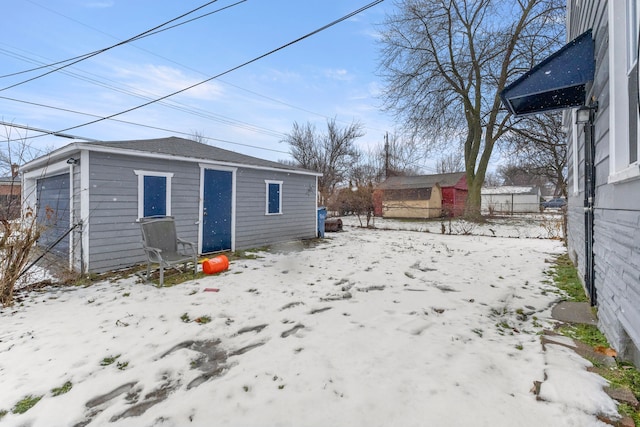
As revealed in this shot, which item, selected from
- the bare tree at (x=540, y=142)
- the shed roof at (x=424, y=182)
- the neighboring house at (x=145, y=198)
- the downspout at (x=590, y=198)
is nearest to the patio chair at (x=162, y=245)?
the neighboring house at (x=145, y=198)

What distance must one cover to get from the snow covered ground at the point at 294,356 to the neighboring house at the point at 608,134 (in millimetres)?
549

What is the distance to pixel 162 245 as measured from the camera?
5.07 metres

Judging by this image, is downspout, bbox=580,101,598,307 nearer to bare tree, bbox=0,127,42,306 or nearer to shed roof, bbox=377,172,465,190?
bare tree, bbox=0,127,42,306

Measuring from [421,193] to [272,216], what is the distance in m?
15.6

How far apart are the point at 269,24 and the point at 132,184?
4828mm

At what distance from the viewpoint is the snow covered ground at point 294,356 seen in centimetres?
175

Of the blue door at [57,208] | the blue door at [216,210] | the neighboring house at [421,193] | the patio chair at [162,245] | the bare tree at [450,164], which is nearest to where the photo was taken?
the patio chair at [162,245]

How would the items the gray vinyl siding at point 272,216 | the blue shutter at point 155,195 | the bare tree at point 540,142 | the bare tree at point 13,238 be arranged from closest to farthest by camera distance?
the bare tree at point 13,238 < the blue shutter at point 155,195 < the gray vinyl siding at point 272,216 < the bare tree at point 540,142

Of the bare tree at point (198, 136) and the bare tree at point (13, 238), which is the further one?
the bare tree at point (198, 136)

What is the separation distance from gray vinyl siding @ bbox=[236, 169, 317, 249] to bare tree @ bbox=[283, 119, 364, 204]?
1634 cm

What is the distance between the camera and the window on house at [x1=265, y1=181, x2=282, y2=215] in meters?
8.49

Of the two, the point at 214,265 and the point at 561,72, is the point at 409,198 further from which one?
the point at 561,72

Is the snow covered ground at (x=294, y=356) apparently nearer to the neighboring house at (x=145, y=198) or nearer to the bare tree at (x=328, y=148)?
the neighboring house at (x=145, y=198)

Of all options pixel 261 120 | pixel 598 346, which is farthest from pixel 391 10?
pixel 598 346
